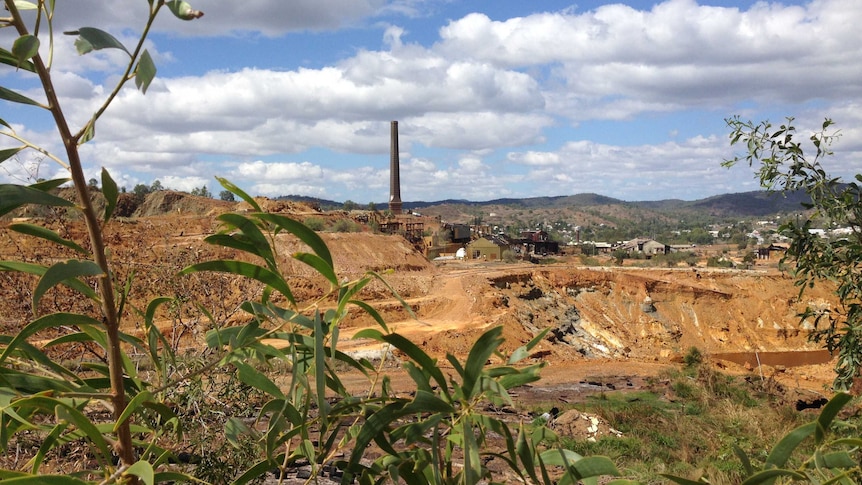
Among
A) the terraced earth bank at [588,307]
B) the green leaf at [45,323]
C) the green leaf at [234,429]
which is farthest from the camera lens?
the terraced earth bank at [588,307]

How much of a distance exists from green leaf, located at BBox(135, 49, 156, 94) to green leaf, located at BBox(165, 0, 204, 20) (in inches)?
3.0

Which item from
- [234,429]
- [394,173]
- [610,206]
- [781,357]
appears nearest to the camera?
[234,429]

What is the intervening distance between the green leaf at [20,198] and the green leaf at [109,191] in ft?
0.19

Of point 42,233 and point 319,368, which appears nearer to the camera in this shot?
point 319,368

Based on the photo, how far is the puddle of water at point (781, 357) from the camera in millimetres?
24316

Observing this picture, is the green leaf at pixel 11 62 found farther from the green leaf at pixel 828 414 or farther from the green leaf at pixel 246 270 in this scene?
the green leaf at pixel 828 414

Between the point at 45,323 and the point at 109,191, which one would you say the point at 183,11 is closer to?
the point at 109,191

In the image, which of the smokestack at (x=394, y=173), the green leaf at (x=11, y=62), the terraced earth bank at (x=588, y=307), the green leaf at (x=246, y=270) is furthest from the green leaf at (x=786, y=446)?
the smokestack at (x=394, y=173)

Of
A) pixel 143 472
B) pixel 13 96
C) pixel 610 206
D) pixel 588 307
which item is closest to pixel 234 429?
pixel 143 472

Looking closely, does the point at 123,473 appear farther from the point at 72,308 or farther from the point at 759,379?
the point at 759,379

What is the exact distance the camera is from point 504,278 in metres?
26.9

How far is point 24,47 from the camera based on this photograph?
75cm

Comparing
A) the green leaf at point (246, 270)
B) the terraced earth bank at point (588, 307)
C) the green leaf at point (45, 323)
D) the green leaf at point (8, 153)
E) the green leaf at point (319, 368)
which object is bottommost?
the terraced earth bank at point (588, 307)

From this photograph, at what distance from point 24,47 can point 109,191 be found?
217 millimetres
